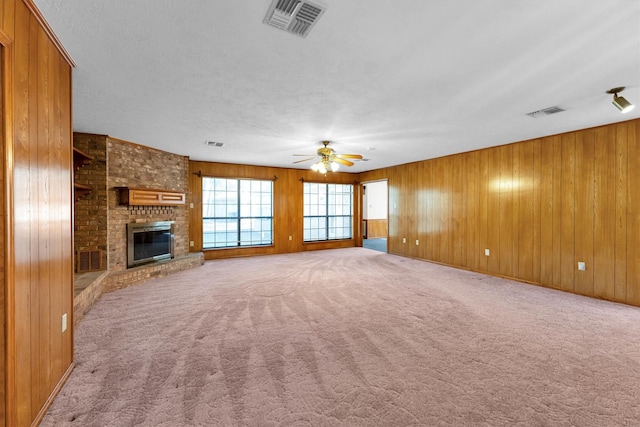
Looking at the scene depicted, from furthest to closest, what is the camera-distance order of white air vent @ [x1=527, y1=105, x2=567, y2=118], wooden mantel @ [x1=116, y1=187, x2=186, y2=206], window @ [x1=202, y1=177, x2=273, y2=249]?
window @ [x1=202, y1=177, x2=273, y2=249], wooden mantel @ [x1=116, y1=187, x2=186, y2=206], white air vent @ [x1=527, y1=105, x2=567, y2=118]

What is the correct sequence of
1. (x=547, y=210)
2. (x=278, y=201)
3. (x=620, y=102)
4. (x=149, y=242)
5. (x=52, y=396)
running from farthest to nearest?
(x=278, y=201) < (x=149, y=242) < (x=547, y=210) < (x=620, y=102) < (x=52, y=396)

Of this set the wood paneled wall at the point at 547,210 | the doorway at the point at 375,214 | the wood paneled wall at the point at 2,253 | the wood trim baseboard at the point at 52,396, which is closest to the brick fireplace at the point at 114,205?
the wood trim baseboard at the point at 52,396

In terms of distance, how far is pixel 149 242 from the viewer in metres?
5.42

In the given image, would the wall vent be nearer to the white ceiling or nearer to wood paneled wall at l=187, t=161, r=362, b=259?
the white ceiling

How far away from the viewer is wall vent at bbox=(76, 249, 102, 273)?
434 cm

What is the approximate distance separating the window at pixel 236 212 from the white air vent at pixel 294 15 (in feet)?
19.5

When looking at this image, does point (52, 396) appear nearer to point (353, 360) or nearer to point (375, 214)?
point (353, 360)

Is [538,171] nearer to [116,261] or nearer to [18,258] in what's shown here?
[18,258]

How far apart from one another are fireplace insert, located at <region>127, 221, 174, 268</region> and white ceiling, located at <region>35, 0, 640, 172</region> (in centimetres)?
187

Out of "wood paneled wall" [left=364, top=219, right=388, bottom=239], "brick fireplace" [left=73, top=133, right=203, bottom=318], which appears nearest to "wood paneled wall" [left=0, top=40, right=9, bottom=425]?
"brick fireplace" [left=73, top=133, right=203, bottom=318]

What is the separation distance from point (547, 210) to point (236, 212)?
22.2 ft

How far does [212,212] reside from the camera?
7.26 metres

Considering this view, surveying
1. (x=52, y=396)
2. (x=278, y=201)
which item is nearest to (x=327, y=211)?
(x=278, y=201)

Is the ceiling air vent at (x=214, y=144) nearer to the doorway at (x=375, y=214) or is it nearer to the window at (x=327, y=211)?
the window at (x=327, y=211)
